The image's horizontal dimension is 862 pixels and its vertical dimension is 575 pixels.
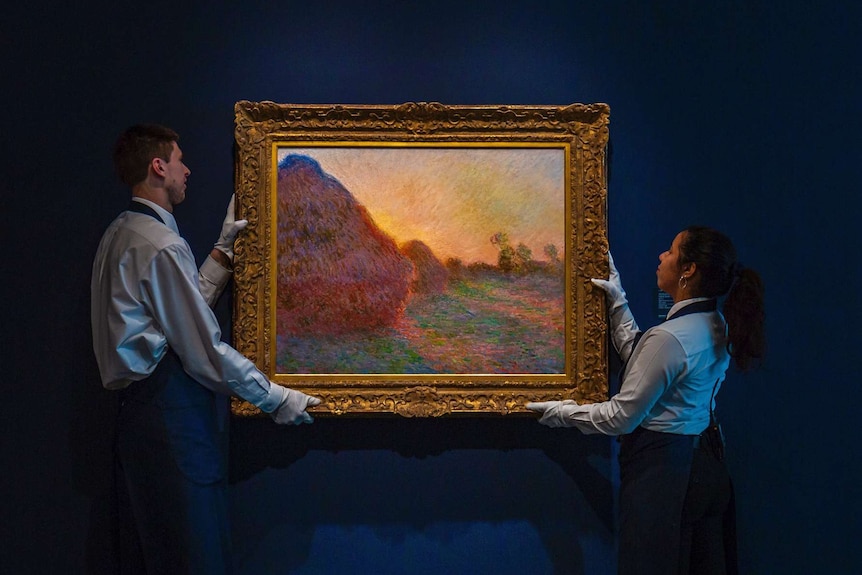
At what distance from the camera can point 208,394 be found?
1.87 metres

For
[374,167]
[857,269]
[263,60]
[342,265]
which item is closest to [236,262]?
[342,265]

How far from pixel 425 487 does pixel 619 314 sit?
880 millimetres

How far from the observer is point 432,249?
6.90 feet

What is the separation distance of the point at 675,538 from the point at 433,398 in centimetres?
82

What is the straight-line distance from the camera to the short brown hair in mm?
1884

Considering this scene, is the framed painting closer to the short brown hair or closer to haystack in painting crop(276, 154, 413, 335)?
haystack in painting crop(276, 154, 413, 335)

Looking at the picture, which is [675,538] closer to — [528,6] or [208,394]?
[208,394]

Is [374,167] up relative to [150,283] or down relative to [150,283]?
up

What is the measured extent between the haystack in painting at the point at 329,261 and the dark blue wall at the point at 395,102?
25 cm

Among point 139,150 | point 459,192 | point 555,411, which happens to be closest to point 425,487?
point 555,411

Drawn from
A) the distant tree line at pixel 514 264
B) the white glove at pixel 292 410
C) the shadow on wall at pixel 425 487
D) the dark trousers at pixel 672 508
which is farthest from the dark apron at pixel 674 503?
the white glove at pixel 292 410

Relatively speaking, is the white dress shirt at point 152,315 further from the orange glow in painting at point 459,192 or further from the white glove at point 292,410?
the orange glow in painting at point 459,192

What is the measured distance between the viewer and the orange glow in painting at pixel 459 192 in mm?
2100

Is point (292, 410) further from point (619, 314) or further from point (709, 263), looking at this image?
point (709, 263)
